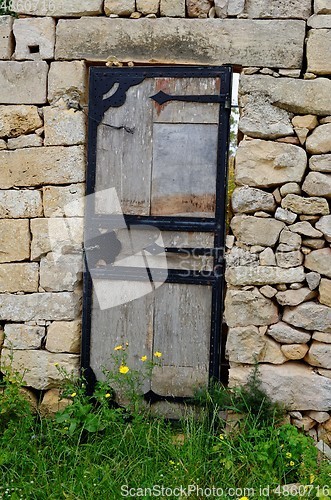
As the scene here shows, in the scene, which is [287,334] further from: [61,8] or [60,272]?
[61,8]

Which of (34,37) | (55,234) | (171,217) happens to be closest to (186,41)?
(34,37)

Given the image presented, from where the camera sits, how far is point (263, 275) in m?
3.49

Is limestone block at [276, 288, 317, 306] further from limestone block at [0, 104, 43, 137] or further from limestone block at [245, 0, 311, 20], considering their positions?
limestone block at [0, 104, 43, 137]

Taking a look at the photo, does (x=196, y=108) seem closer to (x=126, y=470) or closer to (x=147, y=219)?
(x=147, y=219)

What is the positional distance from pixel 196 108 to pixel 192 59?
316 mm

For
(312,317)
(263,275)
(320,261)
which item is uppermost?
(320,261)

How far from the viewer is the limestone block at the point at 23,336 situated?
3728 mm

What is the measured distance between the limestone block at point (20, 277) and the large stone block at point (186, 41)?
4.75 feet

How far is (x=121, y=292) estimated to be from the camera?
3756 millimetres

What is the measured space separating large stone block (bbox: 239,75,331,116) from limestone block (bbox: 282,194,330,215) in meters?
0.55

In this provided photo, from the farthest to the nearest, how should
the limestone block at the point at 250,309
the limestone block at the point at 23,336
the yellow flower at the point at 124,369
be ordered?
the limestone block at the point at 23,336
the limestone block at the point at 250,309
the yellow flower at the point at 124,369

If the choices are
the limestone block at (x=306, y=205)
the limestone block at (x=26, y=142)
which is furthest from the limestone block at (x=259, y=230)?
the limestone block at (x=26, y=142)

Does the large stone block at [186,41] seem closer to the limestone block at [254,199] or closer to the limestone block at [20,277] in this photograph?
the limestone block at [254,199]

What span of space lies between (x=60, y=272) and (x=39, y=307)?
0.28 metres
